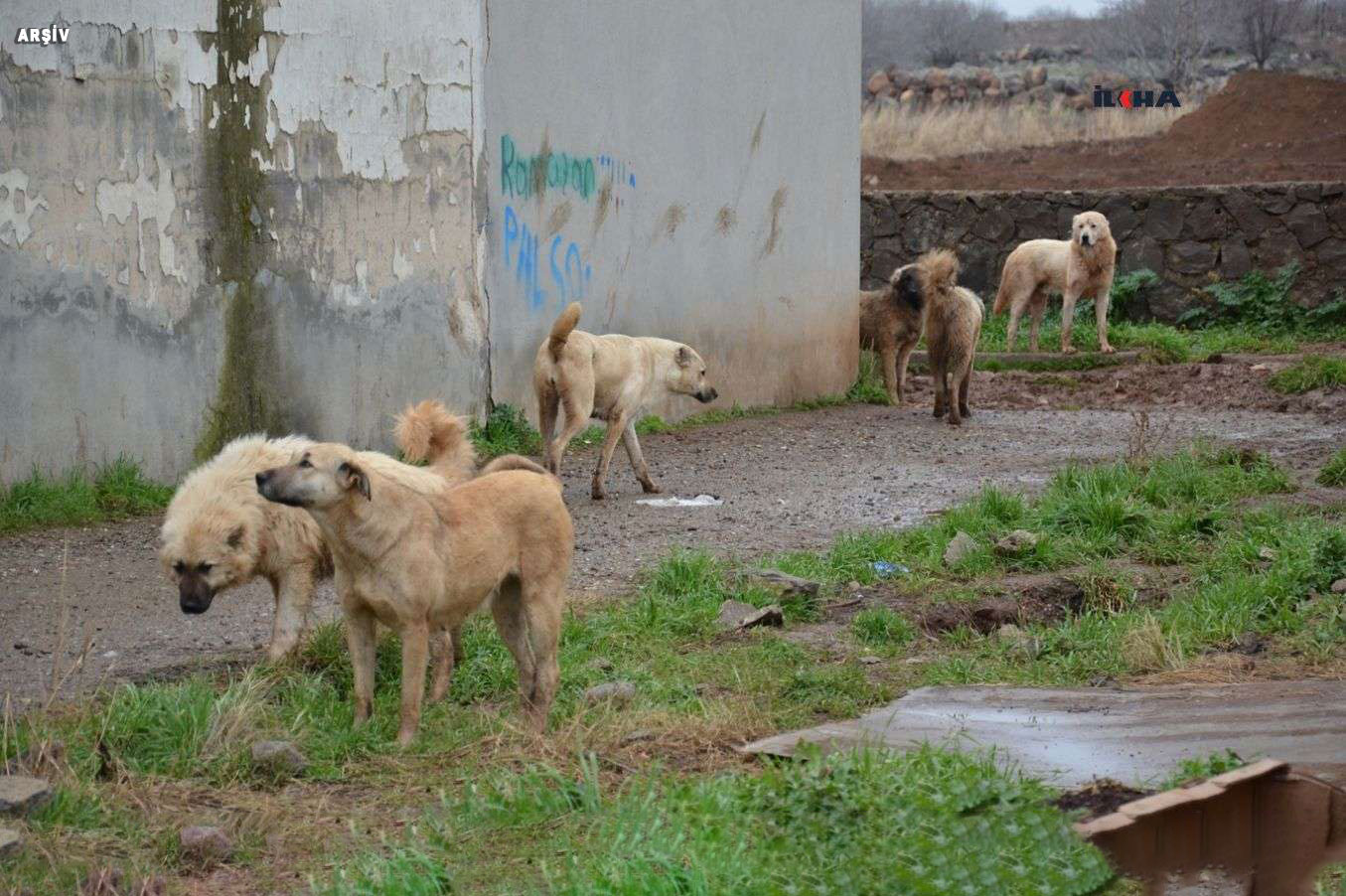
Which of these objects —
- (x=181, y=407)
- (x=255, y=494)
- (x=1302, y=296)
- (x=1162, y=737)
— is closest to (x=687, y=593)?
(x=255, y=494)

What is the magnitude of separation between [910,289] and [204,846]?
438 inches

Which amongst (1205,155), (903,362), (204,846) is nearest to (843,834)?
(204,846)

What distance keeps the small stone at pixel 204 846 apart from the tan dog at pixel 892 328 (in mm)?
11025

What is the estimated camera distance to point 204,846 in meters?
4.41

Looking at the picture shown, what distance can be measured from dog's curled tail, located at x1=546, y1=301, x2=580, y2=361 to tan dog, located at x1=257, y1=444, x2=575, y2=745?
3.94 meters

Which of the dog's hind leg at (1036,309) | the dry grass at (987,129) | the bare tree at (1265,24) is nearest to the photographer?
the dog's hind leg at (1036,309)

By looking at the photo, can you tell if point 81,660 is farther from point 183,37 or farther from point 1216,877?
point 183,37

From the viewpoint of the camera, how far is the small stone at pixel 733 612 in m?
7.13

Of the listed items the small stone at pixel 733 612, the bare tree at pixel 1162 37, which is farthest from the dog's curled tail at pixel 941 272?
the bare tree at pixel 1162 37

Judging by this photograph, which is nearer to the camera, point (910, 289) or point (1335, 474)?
point (1335, 474)

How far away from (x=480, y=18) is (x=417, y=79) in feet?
2.56

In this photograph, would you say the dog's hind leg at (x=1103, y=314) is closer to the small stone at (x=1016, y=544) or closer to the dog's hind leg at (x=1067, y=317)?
the dog's hind leg at (x=1067, y=317)

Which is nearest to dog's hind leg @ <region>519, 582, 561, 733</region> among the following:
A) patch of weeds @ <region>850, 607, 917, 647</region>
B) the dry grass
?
patch of weeds @ <region>850, 607, 917, 647</region>

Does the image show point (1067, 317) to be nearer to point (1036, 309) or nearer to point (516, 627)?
point (1036, 309)
